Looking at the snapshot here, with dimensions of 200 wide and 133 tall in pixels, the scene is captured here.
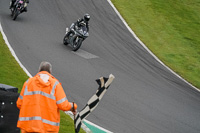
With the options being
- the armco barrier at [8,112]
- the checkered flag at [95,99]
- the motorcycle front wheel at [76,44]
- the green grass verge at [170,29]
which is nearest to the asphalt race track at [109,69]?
the motorcycle front wheel at [76,44]

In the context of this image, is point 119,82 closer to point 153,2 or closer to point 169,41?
point 169,41

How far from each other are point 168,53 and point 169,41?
1.73 meters

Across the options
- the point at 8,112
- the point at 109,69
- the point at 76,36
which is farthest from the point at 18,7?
the point at 8,112

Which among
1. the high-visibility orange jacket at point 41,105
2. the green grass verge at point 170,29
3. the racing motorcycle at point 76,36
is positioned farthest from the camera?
the green grass verge at point 170,29

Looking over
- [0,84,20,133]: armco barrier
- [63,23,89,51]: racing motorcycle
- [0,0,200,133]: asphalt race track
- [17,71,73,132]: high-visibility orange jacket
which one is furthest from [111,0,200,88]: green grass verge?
[17,71,73,132]: high-visibility orange jacket

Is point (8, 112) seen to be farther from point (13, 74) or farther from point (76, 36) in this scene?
point (76, 36)

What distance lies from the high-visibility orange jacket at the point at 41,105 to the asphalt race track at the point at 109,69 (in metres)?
4.71

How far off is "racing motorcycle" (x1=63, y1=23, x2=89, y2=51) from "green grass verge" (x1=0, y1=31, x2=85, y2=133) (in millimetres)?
2989

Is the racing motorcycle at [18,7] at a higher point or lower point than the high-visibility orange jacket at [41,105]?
lower

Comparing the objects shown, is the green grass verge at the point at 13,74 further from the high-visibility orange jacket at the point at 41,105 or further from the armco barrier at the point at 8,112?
the high-visibility orange jacket at the point at 41,105

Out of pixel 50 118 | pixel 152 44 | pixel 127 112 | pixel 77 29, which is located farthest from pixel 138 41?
pixel 50 118

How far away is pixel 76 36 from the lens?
17188 mm

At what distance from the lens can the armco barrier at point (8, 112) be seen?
7.12 metres

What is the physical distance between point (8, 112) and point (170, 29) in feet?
53.4
